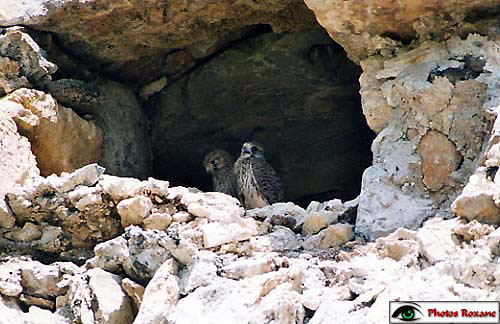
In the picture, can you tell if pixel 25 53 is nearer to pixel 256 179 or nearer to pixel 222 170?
pixel 256 179

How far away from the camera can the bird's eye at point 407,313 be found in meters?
3.01

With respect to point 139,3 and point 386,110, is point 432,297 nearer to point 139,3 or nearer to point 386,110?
point 386,110

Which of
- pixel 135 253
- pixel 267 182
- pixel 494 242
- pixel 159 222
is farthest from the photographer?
pixel 267 182

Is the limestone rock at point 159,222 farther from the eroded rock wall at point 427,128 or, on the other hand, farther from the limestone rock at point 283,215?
the eroded rock wall at point 427,128

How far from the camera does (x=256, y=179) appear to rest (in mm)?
5891

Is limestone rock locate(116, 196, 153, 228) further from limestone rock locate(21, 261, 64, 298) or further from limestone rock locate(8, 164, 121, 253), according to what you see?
limestone rock locate(21, 261, 64, 298)

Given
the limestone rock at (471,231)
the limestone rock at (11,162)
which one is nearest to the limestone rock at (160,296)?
the limestone rock at (11,162)

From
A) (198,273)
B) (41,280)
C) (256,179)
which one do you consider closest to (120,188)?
(41,280)

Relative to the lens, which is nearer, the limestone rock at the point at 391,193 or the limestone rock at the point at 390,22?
the limestone rock at the point at 391,193

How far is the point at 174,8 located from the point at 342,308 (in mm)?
2374

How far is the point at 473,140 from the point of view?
4.00m

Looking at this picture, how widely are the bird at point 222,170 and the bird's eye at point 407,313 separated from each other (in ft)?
10.8

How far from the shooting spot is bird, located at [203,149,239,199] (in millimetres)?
6316

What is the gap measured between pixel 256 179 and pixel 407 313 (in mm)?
2933
